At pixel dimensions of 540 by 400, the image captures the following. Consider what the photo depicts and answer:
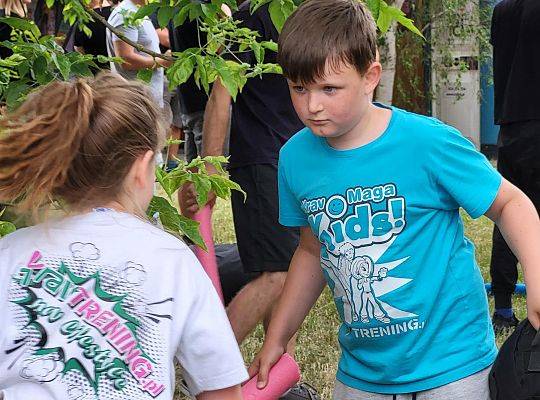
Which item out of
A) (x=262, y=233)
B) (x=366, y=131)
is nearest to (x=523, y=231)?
(x=366, y=131)

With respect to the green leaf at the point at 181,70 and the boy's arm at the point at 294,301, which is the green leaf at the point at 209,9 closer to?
the green leaf at the point at 181,70

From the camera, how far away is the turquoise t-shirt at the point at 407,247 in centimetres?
246

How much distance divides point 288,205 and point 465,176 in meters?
0.50

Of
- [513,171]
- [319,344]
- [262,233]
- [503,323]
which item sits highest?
[262,233]

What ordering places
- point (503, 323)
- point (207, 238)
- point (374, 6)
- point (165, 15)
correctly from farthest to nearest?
point (503, 323) < point (207, 238) < point (165, 15) < point (374, 6)

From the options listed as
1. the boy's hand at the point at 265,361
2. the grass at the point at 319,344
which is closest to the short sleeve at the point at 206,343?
the boy's hand at the point at 265,361

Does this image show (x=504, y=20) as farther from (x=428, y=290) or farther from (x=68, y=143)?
(x=68, y=143)

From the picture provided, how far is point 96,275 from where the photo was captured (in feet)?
6.18

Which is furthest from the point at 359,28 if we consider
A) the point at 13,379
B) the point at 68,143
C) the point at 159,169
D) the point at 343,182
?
the point at 13,379

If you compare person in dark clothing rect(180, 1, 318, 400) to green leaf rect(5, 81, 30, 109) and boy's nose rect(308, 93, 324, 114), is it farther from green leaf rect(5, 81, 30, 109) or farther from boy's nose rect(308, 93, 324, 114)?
boy's nose rect(308, 93, 324, 114)

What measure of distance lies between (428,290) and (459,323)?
0.40ft

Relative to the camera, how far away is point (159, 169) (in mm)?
2688

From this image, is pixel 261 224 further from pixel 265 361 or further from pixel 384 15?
pixel 384 15

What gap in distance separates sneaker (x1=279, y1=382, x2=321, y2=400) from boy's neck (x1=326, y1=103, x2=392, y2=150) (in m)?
1.65
